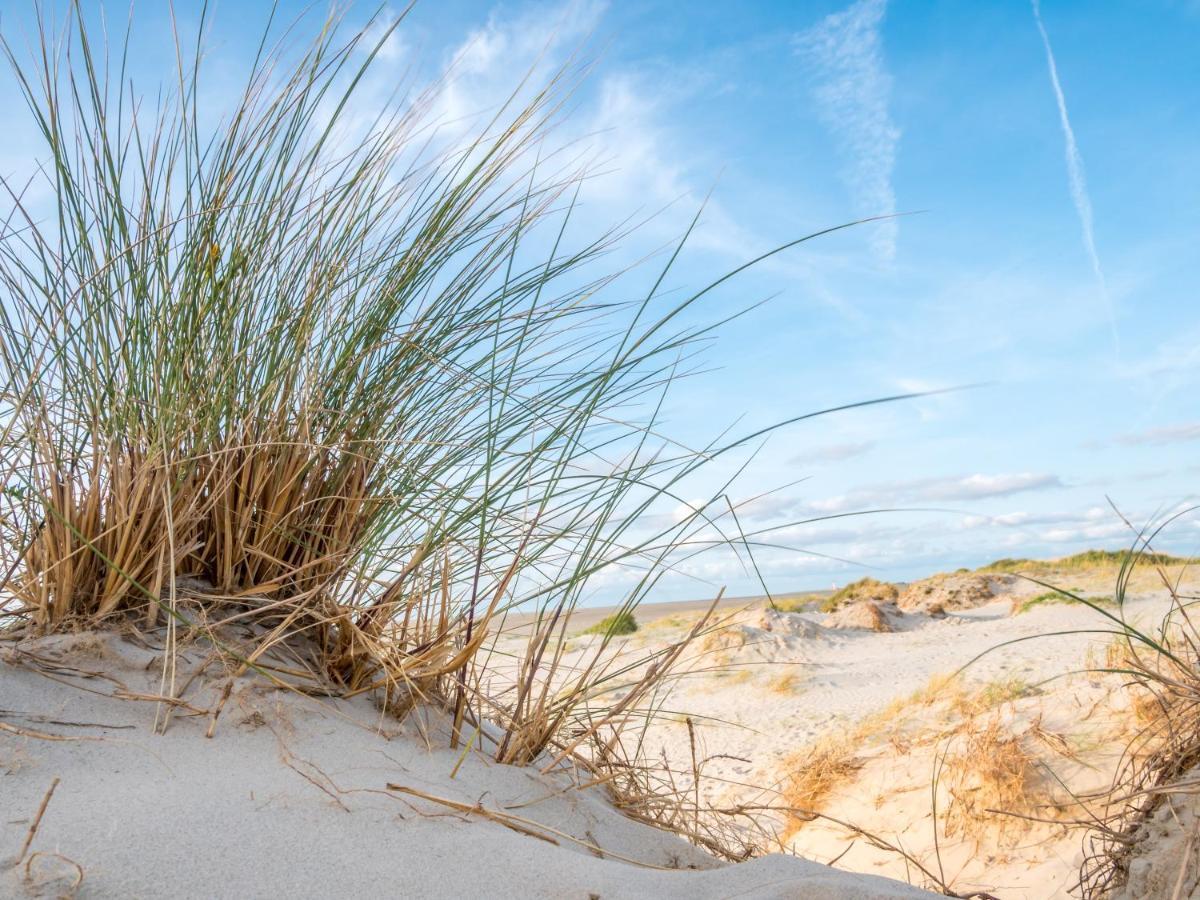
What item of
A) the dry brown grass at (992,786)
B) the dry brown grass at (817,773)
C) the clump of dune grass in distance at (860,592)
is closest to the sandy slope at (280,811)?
the dry brown grass at (992,786)

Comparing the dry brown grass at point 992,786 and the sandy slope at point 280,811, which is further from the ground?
the sandy slope at point 280,811

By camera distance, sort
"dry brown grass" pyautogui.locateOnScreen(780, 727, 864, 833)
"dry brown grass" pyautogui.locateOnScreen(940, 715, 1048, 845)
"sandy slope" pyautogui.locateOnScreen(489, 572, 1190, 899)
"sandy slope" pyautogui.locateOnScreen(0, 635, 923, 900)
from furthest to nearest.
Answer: "dry brown grass" pyautogui.locateOnScreen(780, 727, 864, 833) → "dry brown grass" pyautogui.locateOnScreen(940, 715, 1048, 845) → "sandy slope" pyautogui.locateOnScreen(489, 572, 1190, 899) → "sandy slope" pyautogui.locateOnScreen(0, 635, 923, 900)

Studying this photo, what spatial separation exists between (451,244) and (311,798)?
116 centimetres

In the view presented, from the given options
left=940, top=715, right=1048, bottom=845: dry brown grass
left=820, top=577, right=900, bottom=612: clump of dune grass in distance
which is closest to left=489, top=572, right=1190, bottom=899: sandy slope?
left=940, top=715, right=1048, bottom=845: dry brown grass

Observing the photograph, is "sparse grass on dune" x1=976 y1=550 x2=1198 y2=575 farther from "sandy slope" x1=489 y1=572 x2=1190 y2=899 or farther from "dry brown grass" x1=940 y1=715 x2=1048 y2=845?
"dry brown grass" x1=940 y1=715 x2=1048 y2=845

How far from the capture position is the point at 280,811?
46.8 inches

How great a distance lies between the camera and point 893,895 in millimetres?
1214

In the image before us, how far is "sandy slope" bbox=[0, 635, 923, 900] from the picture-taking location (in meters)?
1.05

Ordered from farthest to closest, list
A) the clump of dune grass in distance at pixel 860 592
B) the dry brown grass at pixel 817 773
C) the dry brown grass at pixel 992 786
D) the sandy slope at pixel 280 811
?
the clump of dune grass in distance at pixel 860 592 → the dry brown grass at pixel 817 773 → the dry brown grass at pixel 992 786 → the sandy slope at pixel 280 811

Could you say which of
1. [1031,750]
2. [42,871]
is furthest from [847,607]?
[42,871]

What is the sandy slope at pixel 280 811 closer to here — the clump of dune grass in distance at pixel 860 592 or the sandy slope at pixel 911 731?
the sandy slope at pixel 911 731

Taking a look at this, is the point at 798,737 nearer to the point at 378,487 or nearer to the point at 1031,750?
the point at 1031,750

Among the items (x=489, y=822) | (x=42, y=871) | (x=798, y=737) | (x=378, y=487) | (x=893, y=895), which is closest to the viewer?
(x=42, y=871)

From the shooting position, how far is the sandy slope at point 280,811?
105 cm
